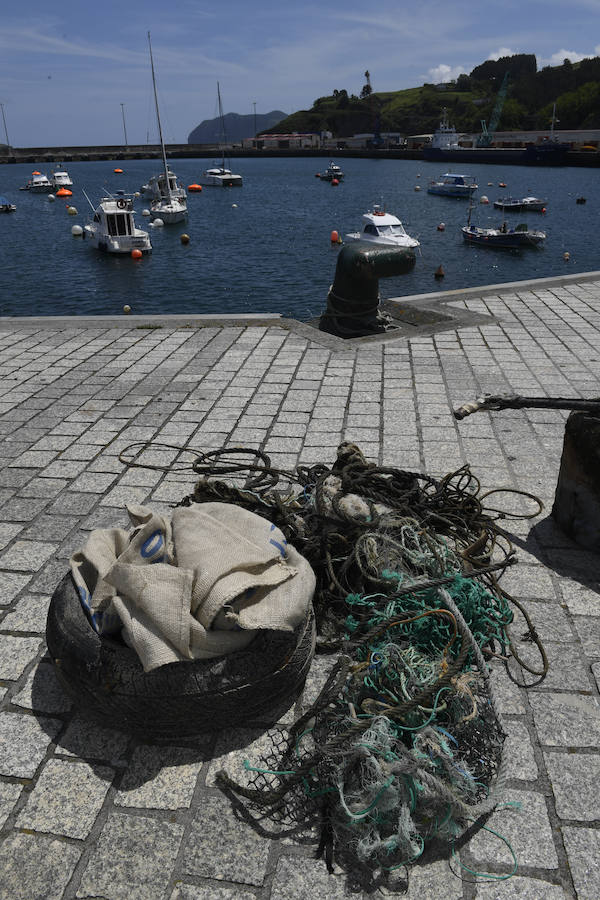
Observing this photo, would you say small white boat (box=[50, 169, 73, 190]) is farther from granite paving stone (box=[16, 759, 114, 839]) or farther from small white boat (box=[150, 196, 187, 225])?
granite paving stone (box=[16, 759, 114, 839])

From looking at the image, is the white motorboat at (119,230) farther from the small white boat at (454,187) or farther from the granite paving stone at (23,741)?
the small white boat at (454,187)

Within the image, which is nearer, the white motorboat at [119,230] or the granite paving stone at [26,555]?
the granite paving stone at [26,555]

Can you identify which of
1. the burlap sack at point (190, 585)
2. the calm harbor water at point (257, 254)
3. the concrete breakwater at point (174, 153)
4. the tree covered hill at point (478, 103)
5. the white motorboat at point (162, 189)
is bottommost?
the calm harbor water at point (257, 254)

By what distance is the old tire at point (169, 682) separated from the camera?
280cm

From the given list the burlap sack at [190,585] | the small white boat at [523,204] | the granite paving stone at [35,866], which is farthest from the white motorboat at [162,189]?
the granite paving stone at [35,866]

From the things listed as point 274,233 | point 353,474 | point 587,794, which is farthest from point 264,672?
point 274,233

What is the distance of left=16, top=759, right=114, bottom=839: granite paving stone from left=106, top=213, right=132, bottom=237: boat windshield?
3076cm

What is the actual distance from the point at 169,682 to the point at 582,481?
10.3 feet

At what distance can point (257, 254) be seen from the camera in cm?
3180

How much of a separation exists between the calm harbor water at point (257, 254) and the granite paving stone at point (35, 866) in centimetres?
1453

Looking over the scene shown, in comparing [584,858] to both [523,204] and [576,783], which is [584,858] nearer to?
[576,783]

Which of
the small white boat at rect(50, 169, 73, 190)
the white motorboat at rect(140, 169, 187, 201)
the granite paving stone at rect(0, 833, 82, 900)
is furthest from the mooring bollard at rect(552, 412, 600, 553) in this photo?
the small white boat at rect(50, 169, 73, 190)

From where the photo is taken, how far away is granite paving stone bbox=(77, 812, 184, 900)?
2.39 meters

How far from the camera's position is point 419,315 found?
10625 mm
